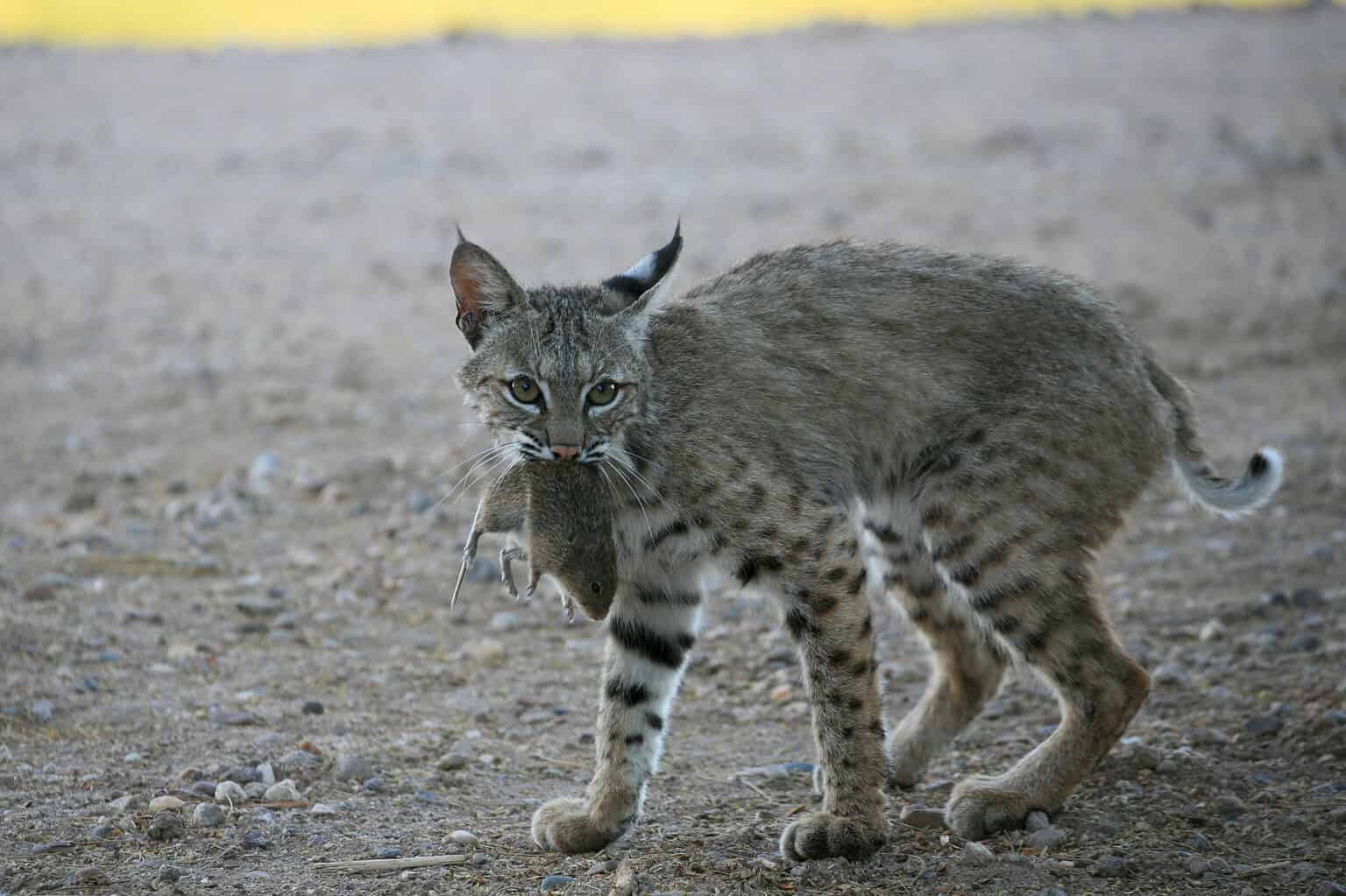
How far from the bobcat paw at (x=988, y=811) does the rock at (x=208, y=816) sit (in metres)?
2.20

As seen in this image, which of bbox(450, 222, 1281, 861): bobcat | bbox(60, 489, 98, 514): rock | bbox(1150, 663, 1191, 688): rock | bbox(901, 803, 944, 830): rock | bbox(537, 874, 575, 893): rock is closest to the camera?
bbox(537, 874, 575, 893): rock

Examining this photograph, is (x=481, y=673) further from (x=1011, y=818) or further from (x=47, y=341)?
(x=47, y=341)

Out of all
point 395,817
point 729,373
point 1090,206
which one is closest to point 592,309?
point 729,373

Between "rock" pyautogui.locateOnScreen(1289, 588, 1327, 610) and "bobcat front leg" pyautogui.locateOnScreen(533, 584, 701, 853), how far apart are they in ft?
8.88

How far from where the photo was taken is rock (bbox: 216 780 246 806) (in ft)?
15.0

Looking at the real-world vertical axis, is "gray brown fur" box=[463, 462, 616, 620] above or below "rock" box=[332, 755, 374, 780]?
above

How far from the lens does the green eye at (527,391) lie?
4641 mm

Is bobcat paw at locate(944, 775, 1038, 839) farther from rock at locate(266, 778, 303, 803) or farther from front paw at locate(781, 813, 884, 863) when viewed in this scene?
rock at locate(266, 778, 303, 803)

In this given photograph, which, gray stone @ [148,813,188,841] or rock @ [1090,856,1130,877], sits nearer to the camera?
rock @ [1090,856,1130,877]

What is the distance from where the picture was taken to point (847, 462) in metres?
4.91

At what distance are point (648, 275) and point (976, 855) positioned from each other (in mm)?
2029

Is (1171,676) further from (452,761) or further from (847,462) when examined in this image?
(452,761)

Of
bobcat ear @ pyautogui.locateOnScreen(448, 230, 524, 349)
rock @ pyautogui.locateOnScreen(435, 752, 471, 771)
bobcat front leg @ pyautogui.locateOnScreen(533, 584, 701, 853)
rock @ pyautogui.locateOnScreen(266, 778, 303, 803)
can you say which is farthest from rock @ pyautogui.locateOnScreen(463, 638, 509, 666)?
bobcat ear @ pyautogui.locateOnScreen(448, 230, 524, 349)

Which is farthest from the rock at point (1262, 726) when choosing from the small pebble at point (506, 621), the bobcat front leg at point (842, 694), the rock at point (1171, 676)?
the small pebble at point (506, 621)
